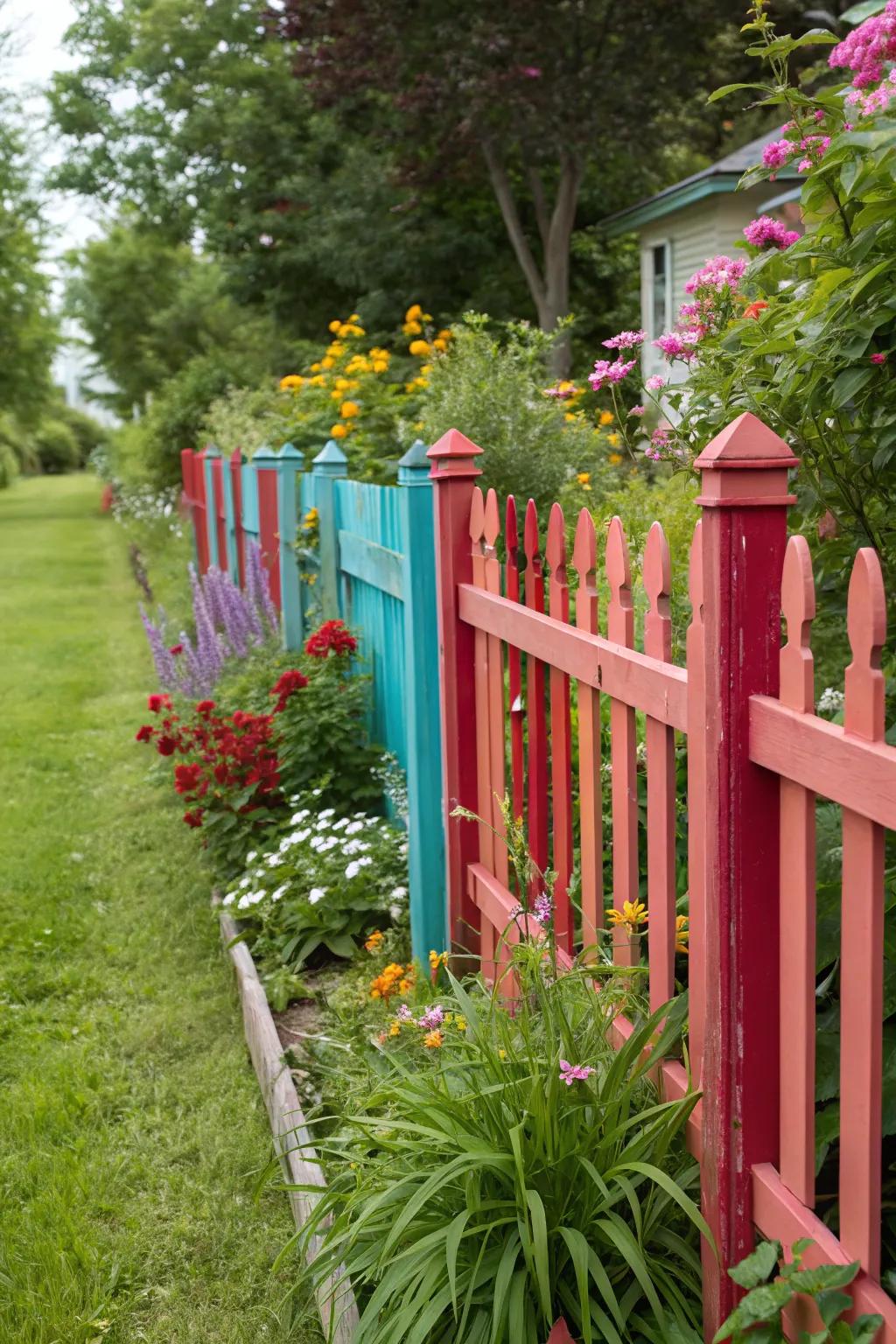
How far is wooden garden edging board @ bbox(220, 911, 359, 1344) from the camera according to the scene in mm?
2416

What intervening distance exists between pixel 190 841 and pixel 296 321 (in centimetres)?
1767

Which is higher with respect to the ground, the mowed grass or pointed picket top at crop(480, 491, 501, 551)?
pointed picket top at crop(480, 491, 501, 551)

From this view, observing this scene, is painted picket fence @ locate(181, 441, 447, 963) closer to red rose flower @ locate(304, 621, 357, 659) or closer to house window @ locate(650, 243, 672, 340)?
red rose flower @ locate(304, 621, 357, 659)

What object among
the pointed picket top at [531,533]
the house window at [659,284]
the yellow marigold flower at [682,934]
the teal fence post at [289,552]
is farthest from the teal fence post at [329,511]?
the house window at [659,284]

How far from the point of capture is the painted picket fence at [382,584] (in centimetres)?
378

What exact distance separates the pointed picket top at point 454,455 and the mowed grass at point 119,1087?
1763 millimetres

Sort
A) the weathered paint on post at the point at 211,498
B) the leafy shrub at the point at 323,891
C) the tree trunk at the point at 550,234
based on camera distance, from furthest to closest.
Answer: the tree trunk at the point at 550,234
the weathered paint on post at the point at 211,498
the leafy shrub at the point at 323,891

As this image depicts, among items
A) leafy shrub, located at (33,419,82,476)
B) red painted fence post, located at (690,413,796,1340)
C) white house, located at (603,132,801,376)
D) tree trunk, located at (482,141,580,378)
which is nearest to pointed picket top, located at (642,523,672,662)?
red painted fence post, located at (690,413,796,1340)

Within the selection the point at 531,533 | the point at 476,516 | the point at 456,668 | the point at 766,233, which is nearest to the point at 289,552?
the point at 456,668

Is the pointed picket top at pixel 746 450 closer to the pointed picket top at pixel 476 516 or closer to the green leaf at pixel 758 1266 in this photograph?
the green leaf at pixel 758 1266

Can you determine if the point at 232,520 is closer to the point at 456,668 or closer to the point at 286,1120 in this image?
the point at 456,668

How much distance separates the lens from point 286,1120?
10.6 ft

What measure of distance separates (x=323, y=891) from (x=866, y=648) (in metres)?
2.88

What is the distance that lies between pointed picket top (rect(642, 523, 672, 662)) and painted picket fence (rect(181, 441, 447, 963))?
5.37 feet
